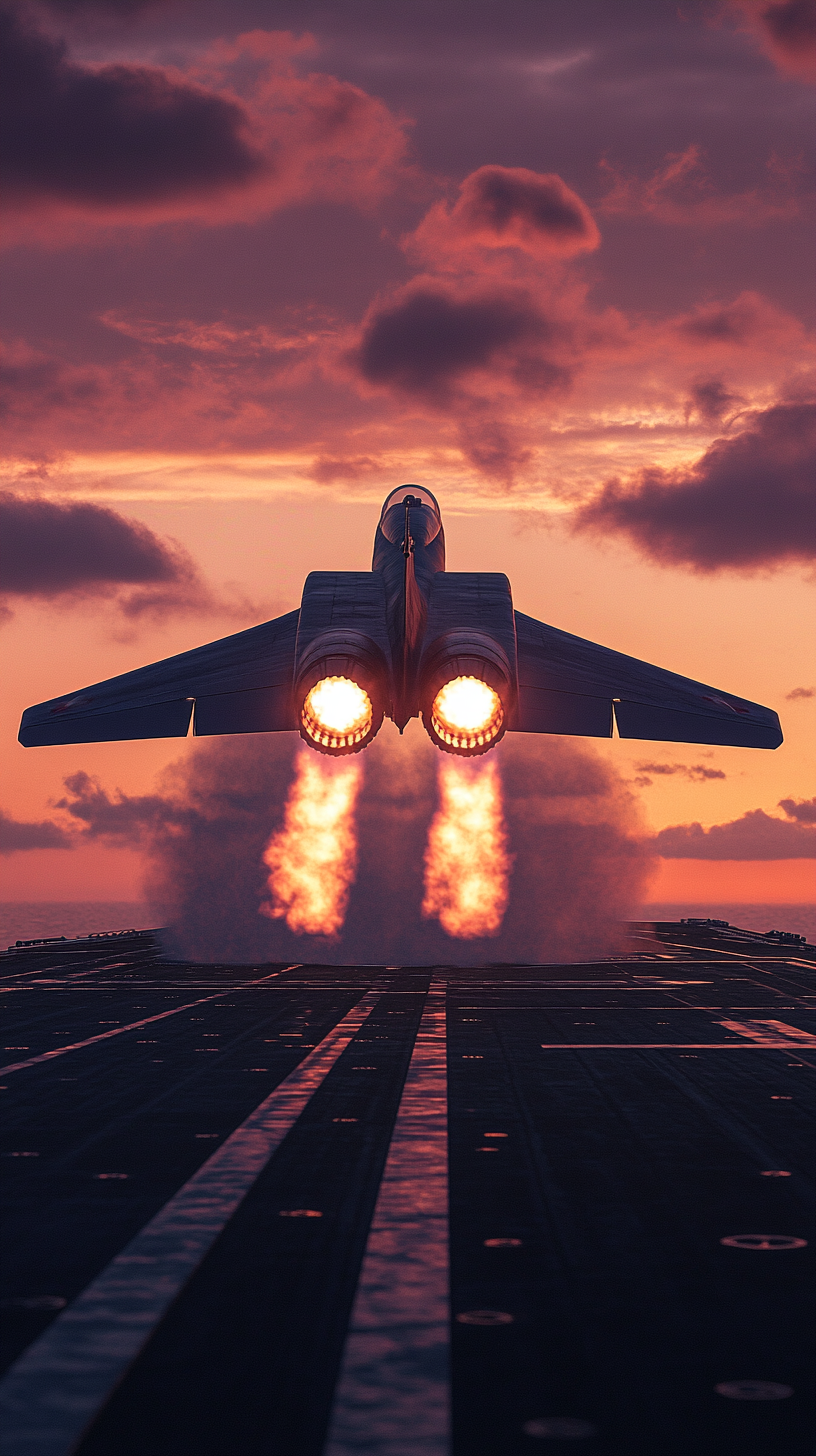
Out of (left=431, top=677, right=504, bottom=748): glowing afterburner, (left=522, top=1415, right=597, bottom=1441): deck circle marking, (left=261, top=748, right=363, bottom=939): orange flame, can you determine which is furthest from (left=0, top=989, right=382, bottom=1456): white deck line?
(left=261, top=748, right=363, bottom=939): orange flame

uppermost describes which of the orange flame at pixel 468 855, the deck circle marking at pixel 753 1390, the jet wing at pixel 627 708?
the jet wing at pixel 627 708

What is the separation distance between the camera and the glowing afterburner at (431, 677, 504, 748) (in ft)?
88.7

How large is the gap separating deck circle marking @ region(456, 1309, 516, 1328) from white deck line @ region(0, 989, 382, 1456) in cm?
165

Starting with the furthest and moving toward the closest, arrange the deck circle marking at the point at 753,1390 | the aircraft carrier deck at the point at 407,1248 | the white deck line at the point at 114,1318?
1. the deck circle marking at the point at 753,1390
2. the aircraft carrier deck at the point at 407,1248
3. the white deck line at the point at 114,1318

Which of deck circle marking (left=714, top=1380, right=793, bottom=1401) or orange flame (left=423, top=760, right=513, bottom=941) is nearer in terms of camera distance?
deck circle marking (left=714, top=1380, right=793, bottom=1401)

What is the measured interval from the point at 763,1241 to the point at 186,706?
1101 inches

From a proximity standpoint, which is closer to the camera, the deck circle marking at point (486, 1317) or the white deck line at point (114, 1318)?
the white deck line at point (114, 1318)

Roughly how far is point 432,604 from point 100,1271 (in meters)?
24.4

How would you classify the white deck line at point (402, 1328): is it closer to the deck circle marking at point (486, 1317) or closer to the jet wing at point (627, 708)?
the deck circle marking at point (486, 1317)

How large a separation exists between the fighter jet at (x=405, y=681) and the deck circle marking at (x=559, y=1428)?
71.9 feet

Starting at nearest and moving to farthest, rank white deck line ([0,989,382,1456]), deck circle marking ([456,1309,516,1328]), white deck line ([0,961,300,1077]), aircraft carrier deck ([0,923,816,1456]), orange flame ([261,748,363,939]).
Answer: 1. white deck line ([0,989,382,1456])
2. aircraft carrier deck ([0,923,816,1456])
3. deck circle marking ([456,1309,516,1328])
4. white deck line ([0,961,300,1077])
5. orange flame ([261,748,363,939])

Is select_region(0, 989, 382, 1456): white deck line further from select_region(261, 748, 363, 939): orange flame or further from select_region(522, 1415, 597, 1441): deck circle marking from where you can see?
select_region(261, 748, 363, 939): orange flame

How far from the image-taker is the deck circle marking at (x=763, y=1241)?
7984 millimetres

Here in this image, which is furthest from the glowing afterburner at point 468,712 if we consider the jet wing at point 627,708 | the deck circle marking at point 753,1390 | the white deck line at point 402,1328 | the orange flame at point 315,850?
the deck circle marking at point 753,1390
